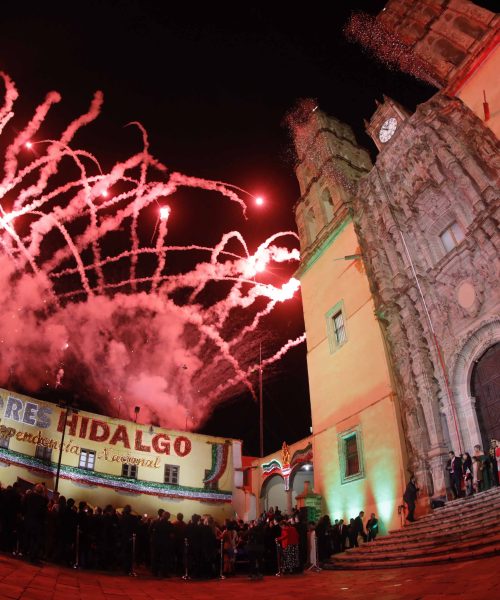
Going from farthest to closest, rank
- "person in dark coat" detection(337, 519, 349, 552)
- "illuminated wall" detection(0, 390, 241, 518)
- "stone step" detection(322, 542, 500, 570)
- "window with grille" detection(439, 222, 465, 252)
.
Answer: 1. "illuminated wall" detection(0, 390, 241, 518)
2. "window with grille" detection(439, 222, 465, 252)
3. "person in dark coat" detection(337, 519, 349, 552)
4. "stone step" detection(322, 542, 500, 570)

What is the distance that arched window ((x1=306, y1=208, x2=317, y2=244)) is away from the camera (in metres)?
25.0

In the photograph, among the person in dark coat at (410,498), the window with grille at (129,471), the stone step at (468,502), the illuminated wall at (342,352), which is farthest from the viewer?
the window with grille at (129,471)

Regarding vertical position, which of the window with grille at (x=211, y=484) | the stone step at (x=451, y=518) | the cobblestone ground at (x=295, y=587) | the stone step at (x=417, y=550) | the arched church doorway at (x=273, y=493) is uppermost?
the window with grille at (x=211, y=484)

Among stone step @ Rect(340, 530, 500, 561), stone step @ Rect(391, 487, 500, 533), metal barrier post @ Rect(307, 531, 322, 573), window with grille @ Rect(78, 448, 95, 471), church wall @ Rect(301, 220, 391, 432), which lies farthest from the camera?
window with grille @ Rect(78, 448, 95, 471)

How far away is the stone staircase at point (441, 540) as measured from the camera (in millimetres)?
8898

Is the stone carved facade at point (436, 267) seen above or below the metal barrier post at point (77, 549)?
above

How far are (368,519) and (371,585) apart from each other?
861 centimetres

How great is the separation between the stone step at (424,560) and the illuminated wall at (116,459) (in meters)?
17.3

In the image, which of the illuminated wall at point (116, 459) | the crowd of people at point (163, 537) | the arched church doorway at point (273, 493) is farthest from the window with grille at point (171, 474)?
the crowd of people at point (163, 537)

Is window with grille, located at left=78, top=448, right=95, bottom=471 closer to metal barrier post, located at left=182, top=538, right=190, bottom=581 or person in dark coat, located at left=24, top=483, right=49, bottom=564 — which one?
metal barrier post, located at left=182, top=538, right=190, bottom=581

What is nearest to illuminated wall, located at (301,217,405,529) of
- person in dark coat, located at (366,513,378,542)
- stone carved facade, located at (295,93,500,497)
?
person in dark coat, located at (366,513,378,542)

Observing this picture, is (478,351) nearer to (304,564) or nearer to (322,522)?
(322,522)

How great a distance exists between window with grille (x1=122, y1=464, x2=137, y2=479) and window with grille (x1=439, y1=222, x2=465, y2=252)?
22.2m

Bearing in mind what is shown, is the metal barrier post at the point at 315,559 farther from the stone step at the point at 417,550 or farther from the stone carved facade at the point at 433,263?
the stone carved facade at the point at 433,263
